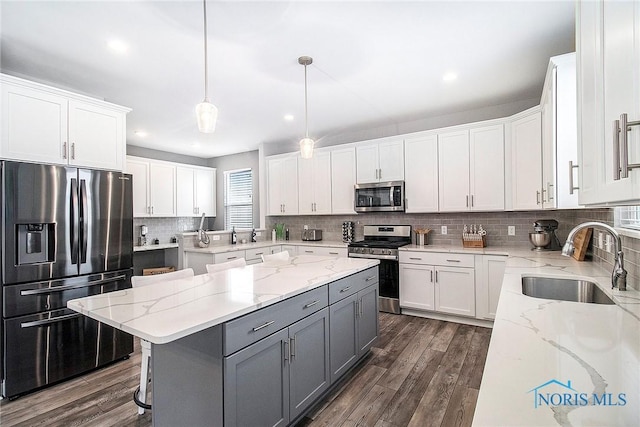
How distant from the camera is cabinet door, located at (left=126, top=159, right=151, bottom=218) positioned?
202 inches

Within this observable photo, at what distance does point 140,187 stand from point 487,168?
5.32 m

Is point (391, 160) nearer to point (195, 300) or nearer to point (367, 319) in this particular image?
point (367, 319)

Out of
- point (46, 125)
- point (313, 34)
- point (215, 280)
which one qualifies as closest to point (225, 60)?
point (313, 34)

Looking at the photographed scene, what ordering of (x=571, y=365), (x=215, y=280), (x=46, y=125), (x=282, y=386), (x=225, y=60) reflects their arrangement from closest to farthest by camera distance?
1. (x=571, y=365)
2. (x=282, y=386)
3. (x=215, y=280)
4. (x=46, y=125)
5. (x=225, y=60)

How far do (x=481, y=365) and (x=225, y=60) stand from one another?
11.5ft

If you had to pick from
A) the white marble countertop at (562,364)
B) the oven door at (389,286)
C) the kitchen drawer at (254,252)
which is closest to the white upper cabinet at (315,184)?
the kitchen drawer at (254,252)

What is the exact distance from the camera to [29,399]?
233cm

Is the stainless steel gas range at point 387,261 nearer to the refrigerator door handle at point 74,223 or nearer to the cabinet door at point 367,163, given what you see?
the cabinet door at point 367,163

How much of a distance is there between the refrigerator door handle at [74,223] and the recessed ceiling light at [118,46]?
1147 mm

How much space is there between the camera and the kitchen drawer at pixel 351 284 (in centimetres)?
227

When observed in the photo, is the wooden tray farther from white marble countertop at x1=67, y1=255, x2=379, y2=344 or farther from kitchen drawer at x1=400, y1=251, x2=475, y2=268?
white marble countertop at x1=67, y1=255, x2=379, y2=344

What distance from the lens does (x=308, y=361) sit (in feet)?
6.41

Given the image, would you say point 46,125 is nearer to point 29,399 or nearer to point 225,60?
point 225,60

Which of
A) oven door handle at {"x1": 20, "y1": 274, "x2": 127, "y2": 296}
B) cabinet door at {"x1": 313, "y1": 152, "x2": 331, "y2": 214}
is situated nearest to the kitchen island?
oven door handle at {"x1": 20, "y1": 274, "x2": 127, "y2": 296}
